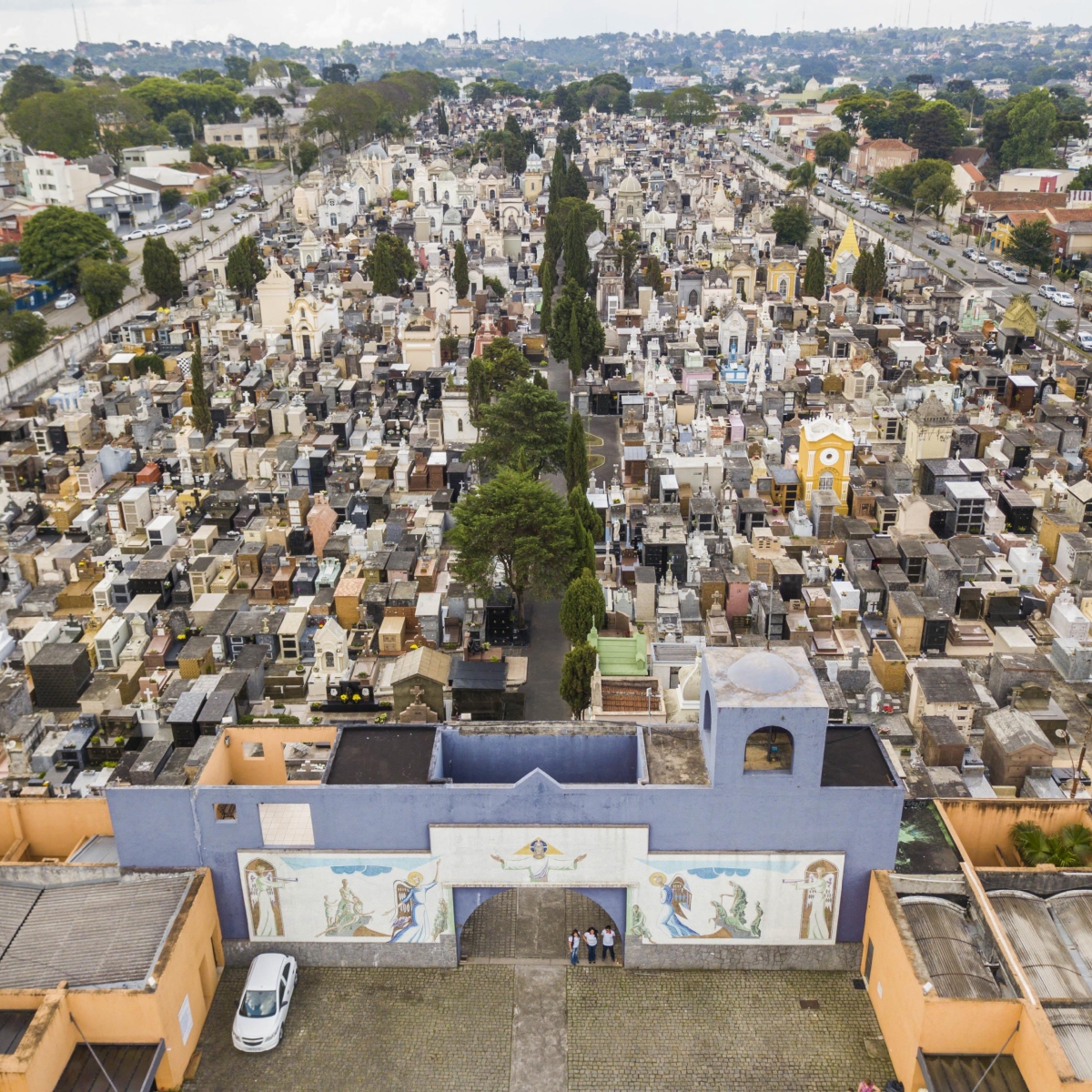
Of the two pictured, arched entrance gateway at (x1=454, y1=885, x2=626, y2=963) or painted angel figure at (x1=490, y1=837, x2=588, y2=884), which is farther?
arched entrance gateway at (x1=454, y1=885, x2=626, y2=963)

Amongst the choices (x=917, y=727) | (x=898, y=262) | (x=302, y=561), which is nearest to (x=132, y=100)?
(x=898, y=262)

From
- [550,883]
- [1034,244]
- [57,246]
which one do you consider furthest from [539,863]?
[1034,244]

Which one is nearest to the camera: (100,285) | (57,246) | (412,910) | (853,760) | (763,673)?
(763,673)

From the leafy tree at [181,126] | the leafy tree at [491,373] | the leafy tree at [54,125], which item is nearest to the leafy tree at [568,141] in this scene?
the leafy tree at [181,126]

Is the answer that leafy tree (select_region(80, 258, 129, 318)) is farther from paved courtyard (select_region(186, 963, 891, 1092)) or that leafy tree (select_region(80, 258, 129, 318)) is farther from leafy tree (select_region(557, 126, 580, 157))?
leafy tree (select_region(557, 126, 580, 157))

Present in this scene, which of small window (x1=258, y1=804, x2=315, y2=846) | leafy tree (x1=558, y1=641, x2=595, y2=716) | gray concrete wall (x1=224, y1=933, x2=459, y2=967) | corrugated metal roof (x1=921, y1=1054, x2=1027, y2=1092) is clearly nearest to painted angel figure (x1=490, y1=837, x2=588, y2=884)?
gray concrete wall (x1=224, y1=933, x2=459, y2=967)

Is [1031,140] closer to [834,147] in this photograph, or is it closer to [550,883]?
[834,147]
